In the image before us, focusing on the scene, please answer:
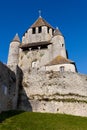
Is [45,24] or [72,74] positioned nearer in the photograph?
[72,74]

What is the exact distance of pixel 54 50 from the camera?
3544cm

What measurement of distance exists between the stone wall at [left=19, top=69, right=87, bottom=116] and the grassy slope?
3570 mm

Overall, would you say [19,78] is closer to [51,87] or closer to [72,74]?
[51,87]

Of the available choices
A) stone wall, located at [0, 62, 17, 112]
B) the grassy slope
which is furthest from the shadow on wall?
the grassy slope

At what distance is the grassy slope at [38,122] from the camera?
1348 cm

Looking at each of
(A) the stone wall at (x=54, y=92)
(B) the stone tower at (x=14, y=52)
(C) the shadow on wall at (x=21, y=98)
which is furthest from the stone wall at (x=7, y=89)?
(B) the stone tower at (x=14, y=52)

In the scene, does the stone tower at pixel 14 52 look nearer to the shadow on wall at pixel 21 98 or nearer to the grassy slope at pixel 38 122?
the shadow on wall at pixel 21 98

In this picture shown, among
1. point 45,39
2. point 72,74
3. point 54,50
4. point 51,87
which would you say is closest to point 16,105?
point 51,87

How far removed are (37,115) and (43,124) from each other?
86.4 inches

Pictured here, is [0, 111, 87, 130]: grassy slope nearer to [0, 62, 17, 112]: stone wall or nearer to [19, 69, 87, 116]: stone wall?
[0, 62, 17, 112]: stone wall

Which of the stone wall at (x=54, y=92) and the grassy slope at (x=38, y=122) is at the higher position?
the stone wall at (x=54, y=92)

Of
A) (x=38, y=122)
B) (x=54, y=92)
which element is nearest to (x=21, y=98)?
(x=54, y=92)

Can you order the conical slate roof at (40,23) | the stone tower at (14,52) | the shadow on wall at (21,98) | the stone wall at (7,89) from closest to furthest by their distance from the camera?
1. the stone wall at (7,89)
2. the shadow on wall at (21,98)
3. the stone tower at (14,52)
4. the conical slate roof at (40,23)

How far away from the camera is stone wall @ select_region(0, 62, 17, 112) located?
17.3m
